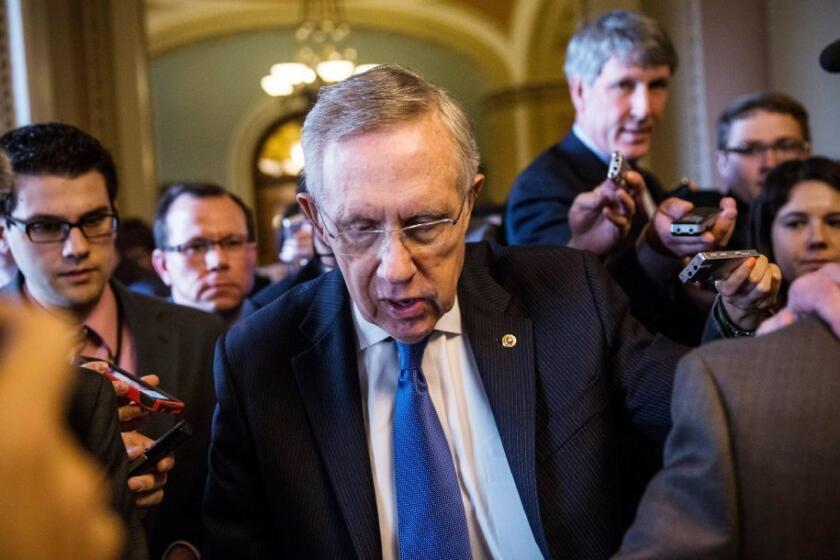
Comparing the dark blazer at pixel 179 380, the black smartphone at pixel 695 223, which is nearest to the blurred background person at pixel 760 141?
the black smartphone at pixel 695 223

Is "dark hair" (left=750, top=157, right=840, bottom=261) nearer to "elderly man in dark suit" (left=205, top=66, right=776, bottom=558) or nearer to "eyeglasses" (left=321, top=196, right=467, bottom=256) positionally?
"elderly man in dark suit" (left=205, top=66, right=776, bottom=558)

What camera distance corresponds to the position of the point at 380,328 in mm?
2148

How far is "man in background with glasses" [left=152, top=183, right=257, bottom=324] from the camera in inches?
142

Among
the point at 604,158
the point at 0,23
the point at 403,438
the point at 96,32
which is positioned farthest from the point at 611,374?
the point at 96,32

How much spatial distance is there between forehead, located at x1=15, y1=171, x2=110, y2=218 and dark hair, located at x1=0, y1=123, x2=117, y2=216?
0.7 inches

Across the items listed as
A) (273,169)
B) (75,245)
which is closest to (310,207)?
(75,245)

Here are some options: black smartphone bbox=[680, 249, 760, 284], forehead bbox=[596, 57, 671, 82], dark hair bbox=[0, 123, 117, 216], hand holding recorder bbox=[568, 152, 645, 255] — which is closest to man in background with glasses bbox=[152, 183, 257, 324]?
dark hair bbox=[0, 123, 117, 216]

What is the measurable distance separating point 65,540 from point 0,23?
600 centimetres

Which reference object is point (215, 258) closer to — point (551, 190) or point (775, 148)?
point (551, 190)

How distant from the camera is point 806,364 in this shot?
1444 millimetres

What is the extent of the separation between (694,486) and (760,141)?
2.48m

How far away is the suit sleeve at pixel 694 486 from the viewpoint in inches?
55.5

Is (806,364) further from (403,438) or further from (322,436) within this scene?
(322,436)

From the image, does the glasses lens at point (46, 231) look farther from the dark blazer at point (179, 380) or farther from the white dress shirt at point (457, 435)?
the white dress shirt at point (457, 435)
